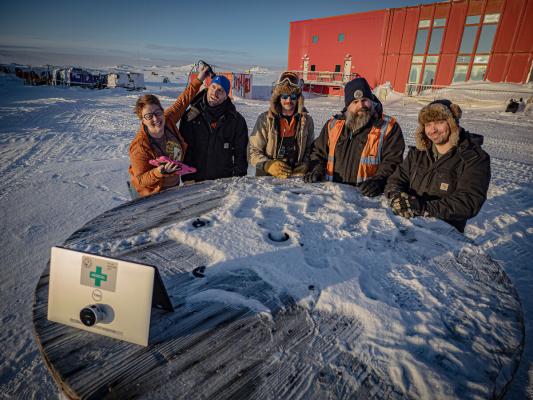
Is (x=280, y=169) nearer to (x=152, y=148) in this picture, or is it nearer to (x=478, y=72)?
(x=152, y=148)

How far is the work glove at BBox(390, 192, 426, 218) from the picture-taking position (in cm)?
170

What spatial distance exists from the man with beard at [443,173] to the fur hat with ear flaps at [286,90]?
112cm

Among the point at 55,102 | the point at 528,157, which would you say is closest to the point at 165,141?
the point at 528,157

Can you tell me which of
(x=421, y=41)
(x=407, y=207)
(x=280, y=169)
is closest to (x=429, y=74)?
(x=421, y=41)

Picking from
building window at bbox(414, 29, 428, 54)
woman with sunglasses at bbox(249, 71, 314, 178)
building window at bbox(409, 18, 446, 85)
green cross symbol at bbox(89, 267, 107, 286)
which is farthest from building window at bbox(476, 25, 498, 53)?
green cross symbol at bbox(89, 267, 107, 286)

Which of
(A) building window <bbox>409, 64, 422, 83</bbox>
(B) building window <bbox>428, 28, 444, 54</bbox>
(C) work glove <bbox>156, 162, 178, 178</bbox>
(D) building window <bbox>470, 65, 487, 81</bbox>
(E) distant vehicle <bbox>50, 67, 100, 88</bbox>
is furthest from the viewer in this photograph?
(E) distant vehicle <bbox>50, 67, 100, 88</bbox>

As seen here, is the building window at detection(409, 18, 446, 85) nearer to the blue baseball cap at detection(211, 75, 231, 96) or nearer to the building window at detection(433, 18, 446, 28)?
the building window at detection(433, 18, 446, 28)

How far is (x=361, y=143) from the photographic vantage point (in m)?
2.40

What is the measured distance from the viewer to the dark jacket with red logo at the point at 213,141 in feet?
8.95

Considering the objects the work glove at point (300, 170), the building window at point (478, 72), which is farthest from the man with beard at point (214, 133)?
the building window at point (478, 72)

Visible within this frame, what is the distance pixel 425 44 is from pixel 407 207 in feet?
68.9

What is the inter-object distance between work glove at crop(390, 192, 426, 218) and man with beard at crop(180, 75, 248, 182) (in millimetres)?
1689

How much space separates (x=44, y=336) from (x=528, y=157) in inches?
310

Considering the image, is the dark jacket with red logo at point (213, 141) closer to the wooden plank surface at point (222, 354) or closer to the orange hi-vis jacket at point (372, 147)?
the orange hi-vis jacket at point (372, 147)
